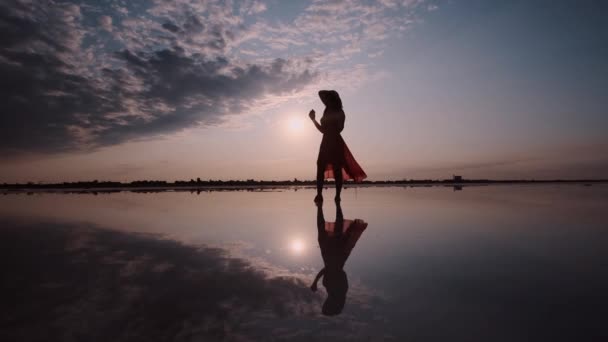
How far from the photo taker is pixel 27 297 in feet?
6.42

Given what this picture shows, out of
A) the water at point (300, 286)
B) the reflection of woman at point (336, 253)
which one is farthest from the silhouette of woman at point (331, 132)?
the water at point (300, 286)

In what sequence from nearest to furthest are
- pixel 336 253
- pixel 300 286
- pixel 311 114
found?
pixel 300 286
pixel 336 253
pixel 311 114

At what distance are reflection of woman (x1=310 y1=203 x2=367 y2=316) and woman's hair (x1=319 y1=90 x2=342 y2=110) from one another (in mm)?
4111

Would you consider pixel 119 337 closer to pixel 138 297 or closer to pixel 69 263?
pixel 138 297

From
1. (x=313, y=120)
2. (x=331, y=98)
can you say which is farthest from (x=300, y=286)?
(x=331, y=98)

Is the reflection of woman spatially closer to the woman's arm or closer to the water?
the water

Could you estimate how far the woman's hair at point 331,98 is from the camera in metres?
8.78

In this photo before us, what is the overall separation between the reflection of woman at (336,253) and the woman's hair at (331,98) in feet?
13.5

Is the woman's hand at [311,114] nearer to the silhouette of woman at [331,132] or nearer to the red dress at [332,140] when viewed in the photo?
the silhouette of woman at [331,132]

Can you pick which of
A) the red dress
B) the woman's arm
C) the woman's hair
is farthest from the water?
the woman's hair

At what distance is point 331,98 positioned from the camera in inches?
346

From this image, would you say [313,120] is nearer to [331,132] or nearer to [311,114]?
[311,114]

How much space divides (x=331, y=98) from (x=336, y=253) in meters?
6.30

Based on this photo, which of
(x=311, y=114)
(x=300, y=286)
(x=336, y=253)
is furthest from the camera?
(x=311, y=114)
